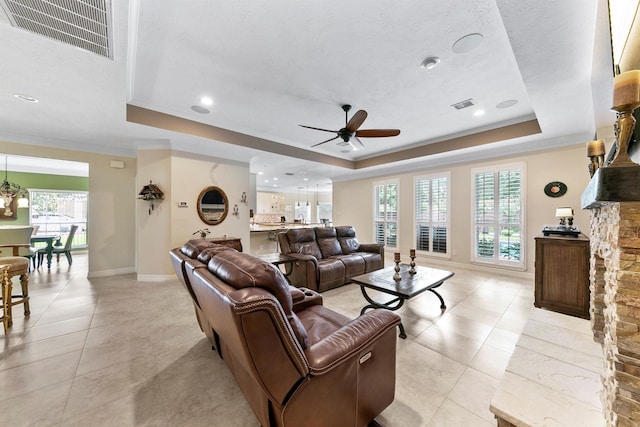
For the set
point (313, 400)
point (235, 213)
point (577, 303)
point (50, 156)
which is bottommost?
point (577, 303)

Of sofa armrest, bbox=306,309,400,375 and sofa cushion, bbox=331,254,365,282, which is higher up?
sofa armrest, bbox=306,309,400,375

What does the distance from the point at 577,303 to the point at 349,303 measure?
2669mm

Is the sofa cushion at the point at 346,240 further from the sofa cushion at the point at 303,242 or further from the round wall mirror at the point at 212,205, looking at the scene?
the round wall mirror at the point at 212,205

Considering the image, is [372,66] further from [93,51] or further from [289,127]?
[93,51]

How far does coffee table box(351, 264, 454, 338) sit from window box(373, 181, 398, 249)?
3.43 meters

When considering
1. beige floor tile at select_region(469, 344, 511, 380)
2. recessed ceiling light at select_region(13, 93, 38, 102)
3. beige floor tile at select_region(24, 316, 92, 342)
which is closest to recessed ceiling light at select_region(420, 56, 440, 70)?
beige floor tile at select_region(469, 344, 511, 380)

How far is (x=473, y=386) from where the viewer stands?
1.74 m

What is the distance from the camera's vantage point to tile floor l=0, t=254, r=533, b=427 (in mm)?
1512

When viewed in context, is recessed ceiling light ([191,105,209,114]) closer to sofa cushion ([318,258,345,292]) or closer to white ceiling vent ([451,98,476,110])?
sofa cushion ([318,258,345,292])

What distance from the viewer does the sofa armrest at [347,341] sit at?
3.60 ft

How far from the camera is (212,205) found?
5.08 m

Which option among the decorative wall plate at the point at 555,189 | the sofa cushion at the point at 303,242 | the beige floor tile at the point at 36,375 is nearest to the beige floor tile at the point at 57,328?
the beige floor tile at the point at 36,375

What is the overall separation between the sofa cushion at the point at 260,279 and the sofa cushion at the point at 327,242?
3.24m

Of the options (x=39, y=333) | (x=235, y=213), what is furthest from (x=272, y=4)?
(x=235, y=213)
